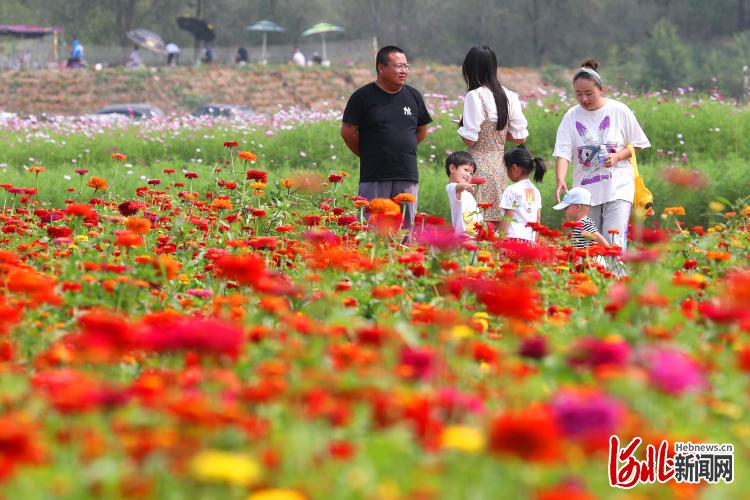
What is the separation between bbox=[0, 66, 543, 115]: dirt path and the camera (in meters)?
29.2

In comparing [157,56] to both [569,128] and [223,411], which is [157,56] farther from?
[223,411]

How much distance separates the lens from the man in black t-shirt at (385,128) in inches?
244

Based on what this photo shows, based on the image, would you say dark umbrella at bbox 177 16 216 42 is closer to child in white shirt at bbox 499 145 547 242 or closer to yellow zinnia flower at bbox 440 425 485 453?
child in white shirt at bbox 499 145 547 242

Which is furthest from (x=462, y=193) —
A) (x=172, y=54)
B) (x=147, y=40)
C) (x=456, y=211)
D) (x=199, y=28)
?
(x=199, y=28)

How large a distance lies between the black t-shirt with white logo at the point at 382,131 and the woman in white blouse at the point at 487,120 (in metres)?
0.34

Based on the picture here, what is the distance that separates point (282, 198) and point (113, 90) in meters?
24.5

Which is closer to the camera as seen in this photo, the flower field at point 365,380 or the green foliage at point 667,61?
the flower field at point 365,380

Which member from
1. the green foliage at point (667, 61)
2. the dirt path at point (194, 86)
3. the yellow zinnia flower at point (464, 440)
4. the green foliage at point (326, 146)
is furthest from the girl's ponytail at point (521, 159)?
the green foliage at point (667, 61)

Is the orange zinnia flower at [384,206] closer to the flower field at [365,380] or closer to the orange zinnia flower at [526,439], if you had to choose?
the flower field at [365,380]

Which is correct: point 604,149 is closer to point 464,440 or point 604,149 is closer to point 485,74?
point 485,74

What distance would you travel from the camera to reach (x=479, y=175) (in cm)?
631

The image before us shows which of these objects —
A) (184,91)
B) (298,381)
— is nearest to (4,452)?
(298,381)

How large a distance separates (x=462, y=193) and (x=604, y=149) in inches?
33.2
